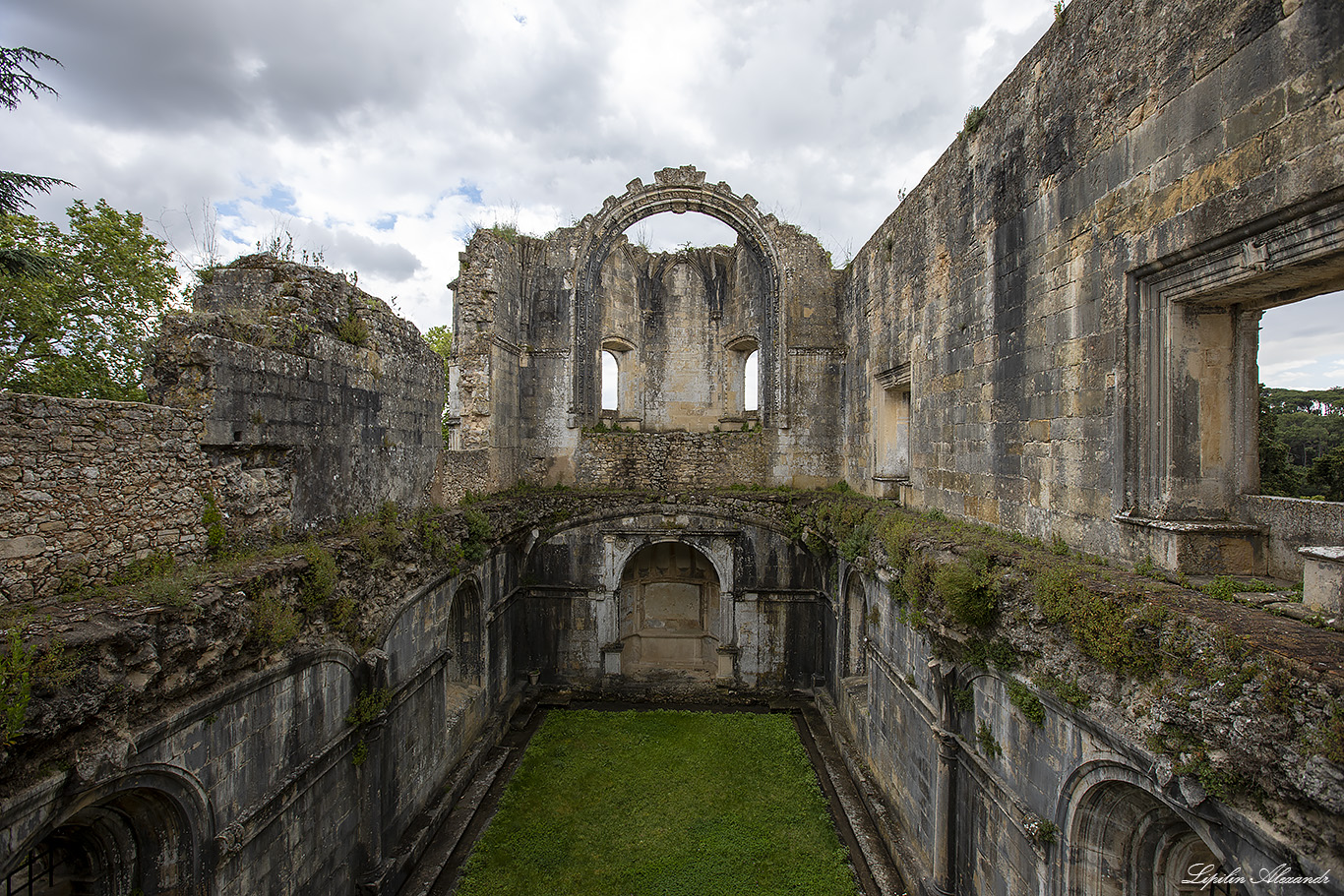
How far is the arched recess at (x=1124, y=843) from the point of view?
11.8 feet

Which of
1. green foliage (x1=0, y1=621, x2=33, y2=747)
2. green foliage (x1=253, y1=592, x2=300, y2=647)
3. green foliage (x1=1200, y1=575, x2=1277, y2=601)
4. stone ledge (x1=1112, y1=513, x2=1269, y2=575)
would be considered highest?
stone ledge (x1=1112, y1=513, x2=1269, y2=575)

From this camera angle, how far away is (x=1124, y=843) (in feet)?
12.8

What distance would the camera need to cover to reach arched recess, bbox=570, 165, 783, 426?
41.0ft

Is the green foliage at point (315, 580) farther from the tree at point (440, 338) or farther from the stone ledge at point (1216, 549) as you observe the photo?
the tree at point (440, 338)

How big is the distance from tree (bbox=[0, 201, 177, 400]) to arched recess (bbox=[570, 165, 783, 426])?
26.8 feet

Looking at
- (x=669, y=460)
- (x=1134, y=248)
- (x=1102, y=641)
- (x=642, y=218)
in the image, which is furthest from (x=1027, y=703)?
(x=642, y=218)

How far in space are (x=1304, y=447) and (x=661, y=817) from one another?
42.6 feet

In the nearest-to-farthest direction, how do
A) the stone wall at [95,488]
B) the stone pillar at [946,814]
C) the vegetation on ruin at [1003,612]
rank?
the vegetation on ruin at [1003,612], the stone wall at [95,488], the stone pillar at [946,814]

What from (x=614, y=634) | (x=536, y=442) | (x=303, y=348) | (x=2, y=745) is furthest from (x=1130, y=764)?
(x=536, y=442)

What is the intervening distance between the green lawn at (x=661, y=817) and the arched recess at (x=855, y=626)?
1560 mm

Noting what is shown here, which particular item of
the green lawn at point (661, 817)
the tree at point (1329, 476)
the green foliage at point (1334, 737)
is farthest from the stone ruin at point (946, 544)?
the tree at point (1329, 476)

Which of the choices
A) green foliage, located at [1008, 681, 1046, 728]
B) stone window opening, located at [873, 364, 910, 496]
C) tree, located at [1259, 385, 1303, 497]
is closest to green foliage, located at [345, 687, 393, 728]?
green foliage, located at [1008, 681, 1046, 728]

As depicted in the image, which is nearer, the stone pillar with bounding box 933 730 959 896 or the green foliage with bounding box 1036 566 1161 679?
the green foliage with bounding box 1036 566 1161 679

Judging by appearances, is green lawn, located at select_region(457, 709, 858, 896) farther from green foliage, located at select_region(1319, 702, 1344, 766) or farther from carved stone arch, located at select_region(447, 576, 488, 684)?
green foliage, located at select_region(1319, 702, 1344, 766)
